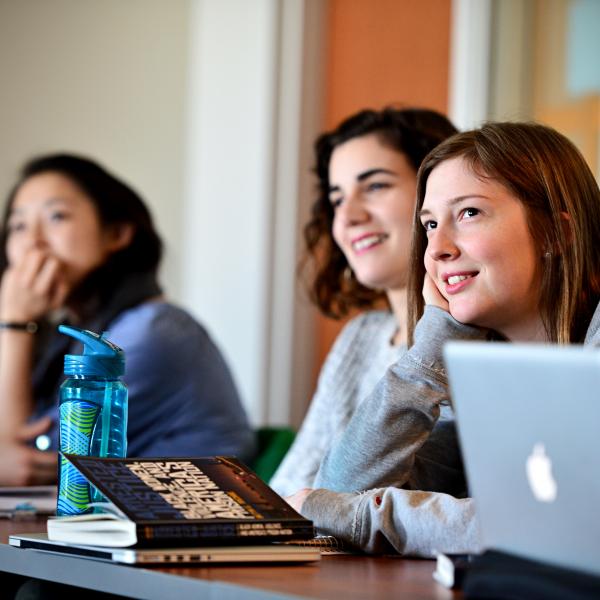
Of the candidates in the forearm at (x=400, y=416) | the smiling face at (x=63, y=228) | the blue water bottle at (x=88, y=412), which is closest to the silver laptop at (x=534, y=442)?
the forearm at (x=400, y=416)

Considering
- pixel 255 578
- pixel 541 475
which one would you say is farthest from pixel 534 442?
pixel 255 578

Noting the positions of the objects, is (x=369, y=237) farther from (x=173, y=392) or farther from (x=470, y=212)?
(x=470, y=212)

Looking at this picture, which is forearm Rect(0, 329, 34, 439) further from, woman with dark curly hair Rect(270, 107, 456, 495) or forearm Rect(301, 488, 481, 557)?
forearm Rect(301, 488, 481, 557)

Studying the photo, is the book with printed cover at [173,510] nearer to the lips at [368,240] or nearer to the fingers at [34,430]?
the lips at [368,240]

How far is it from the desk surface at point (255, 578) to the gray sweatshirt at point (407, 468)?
1.6 inches

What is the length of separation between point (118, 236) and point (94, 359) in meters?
1.44

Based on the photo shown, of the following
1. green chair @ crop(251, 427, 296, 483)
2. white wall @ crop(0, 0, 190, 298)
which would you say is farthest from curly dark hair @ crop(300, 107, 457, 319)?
white wall @ crop(0, 0, 190, 298)

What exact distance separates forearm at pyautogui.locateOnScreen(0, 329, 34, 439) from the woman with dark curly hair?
70cm

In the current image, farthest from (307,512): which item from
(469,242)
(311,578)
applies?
(469,242)

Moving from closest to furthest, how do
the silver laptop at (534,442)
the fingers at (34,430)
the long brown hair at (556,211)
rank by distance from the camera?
the silver laptop at (534,442) → the long brown hair at (556,211) → the fingers at (34,430)

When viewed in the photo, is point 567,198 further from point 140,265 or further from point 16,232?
point 16,232

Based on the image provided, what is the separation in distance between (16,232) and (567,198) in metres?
1.70

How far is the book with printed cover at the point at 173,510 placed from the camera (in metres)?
1.12

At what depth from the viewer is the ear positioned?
2.76m
